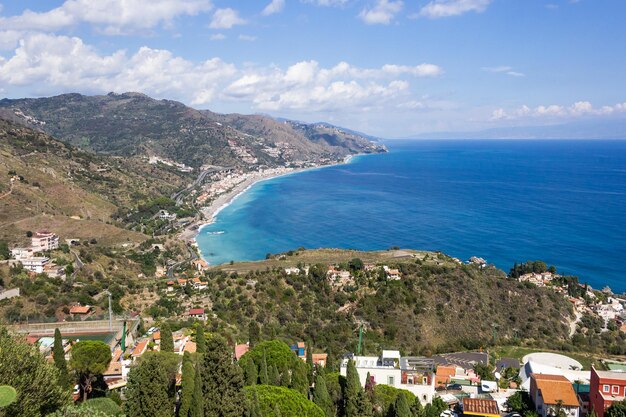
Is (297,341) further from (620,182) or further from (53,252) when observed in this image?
(620,182)

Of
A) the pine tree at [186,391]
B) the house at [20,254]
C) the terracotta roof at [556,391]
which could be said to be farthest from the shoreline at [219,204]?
the terracotta roof at [556,391]

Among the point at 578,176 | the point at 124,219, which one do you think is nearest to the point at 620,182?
the point at 578,176

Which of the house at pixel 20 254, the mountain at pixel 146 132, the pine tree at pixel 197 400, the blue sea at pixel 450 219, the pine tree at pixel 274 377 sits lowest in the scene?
the blue sea at pixel 450 219

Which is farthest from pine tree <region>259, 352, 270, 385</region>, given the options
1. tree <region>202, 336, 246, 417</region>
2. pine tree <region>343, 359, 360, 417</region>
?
tree <region>202, 336, 246, 417</region>

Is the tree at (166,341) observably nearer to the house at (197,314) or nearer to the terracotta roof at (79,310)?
the house at (197,314)

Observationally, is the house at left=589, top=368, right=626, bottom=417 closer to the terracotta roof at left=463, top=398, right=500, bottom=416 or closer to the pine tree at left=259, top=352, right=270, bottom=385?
the terracotta roof at left=463, top=398, right=500, bottom=416

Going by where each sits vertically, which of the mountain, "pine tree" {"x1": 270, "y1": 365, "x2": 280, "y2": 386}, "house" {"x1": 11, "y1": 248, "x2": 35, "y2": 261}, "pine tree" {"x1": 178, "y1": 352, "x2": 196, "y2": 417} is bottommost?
"pine tree" {"x1": 270, "y1": 365, "x2": 280, "y2": 386}
